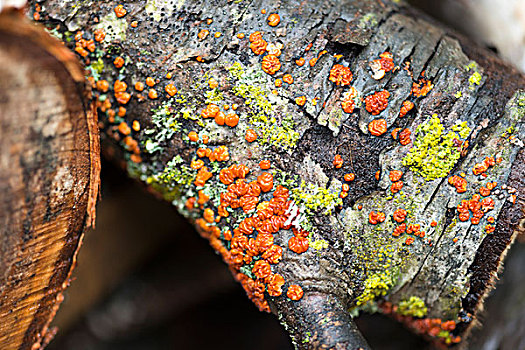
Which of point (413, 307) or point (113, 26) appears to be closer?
point (113, 26)

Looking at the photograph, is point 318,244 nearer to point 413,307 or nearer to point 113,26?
point 413,307

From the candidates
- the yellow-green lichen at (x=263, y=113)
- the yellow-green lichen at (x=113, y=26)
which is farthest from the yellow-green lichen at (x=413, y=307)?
the yellow-green lichen at (x=113, y=26)

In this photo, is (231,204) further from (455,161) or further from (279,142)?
(455,161)

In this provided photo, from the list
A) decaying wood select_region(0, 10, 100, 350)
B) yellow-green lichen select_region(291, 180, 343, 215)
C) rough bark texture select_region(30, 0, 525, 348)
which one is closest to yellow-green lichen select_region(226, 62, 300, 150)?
rough bark texture select_region(30, 0, 525, 348)

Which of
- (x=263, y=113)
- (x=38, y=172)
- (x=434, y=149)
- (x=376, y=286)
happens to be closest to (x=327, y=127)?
(x=263, y=113)

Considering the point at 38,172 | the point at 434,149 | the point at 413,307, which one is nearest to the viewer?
the point at 38,172

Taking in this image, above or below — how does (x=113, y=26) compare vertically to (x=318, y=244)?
above
